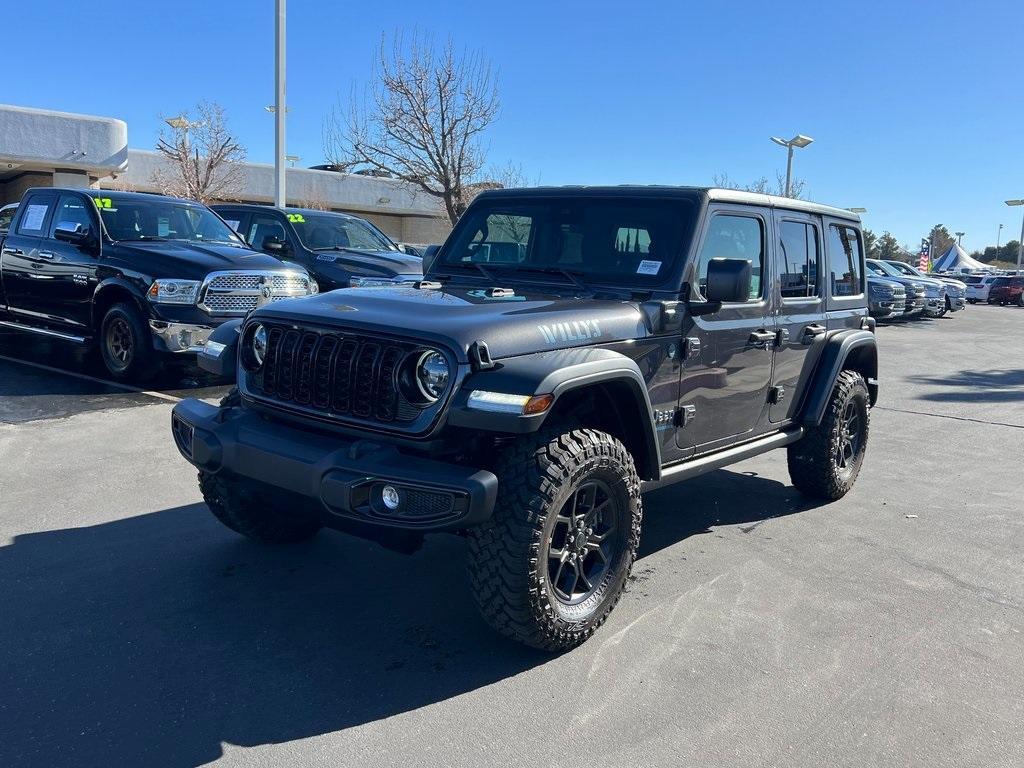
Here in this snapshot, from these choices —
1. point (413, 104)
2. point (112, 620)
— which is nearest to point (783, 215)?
point (112, 620)

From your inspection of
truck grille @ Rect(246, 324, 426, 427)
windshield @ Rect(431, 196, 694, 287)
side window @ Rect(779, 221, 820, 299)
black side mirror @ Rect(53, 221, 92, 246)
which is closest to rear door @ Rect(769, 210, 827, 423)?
side window @ Rect(779, 221, 820, 299)

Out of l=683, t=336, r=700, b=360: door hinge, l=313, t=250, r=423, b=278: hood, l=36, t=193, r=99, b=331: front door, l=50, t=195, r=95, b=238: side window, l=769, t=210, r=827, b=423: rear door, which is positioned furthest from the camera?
l=313, t=250, r=423, b=278: hood

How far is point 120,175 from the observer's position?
32.6m

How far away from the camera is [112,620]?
12.1 feet

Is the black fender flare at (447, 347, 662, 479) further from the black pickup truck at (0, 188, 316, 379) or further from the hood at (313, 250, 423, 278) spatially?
the hood at (313, 250, 423, 278)

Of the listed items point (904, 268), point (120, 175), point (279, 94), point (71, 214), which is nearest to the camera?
point (71, 214)

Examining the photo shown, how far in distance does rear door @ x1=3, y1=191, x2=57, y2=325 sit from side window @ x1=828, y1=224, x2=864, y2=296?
7.65m

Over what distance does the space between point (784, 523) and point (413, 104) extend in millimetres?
22403

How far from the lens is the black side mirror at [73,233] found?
8.77 m

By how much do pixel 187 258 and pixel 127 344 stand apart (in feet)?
3.44

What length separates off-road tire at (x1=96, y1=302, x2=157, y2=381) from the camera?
27.1 ft

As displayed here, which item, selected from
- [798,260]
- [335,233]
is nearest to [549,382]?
[798,260]

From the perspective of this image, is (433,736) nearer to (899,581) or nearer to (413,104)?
(899,581)

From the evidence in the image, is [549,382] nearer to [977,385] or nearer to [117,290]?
[117,290]
